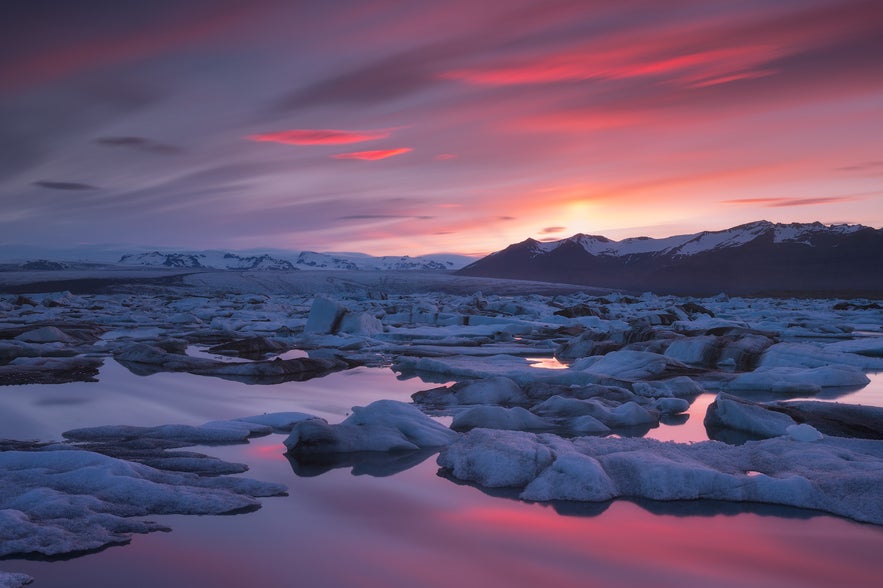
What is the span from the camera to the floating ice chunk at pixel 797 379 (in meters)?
9.79

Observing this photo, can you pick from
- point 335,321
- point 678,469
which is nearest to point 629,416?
point 678,469

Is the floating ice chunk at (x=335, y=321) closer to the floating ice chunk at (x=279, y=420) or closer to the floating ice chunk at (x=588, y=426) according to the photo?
the floating ice chunk at (x=279, y=420)

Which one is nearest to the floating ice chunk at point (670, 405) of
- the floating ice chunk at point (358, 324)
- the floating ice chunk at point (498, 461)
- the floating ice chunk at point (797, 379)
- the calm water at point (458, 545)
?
the floating ice chunk at point (797, 379)

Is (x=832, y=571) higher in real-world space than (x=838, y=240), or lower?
lower

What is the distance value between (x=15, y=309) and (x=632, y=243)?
414 ft

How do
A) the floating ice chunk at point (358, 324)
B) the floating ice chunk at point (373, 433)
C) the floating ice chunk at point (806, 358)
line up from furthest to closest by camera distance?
the floating ice chunk at point (358, 324) < the floating ice chunk at point (806, 358) < the floating ice chunk at point (373, 433)

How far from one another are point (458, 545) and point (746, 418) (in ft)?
14.3

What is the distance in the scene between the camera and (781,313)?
3136cm

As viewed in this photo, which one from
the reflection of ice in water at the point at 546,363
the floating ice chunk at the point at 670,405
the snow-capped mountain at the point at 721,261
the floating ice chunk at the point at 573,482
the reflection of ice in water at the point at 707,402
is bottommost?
the reflection of ice in water at the point at 546,363

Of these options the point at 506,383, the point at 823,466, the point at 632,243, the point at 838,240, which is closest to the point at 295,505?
the point at 823,466

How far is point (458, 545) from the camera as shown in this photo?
4027 millimetres

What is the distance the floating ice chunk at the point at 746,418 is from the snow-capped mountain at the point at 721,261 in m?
92.7

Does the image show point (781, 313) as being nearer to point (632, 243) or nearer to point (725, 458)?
point (725, 458)

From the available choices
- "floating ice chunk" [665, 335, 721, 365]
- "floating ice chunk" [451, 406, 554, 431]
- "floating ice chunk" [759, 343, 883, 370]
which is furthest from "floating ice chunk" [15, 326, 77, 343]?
"floating ice chunk" [759, 343, 883, 370]
